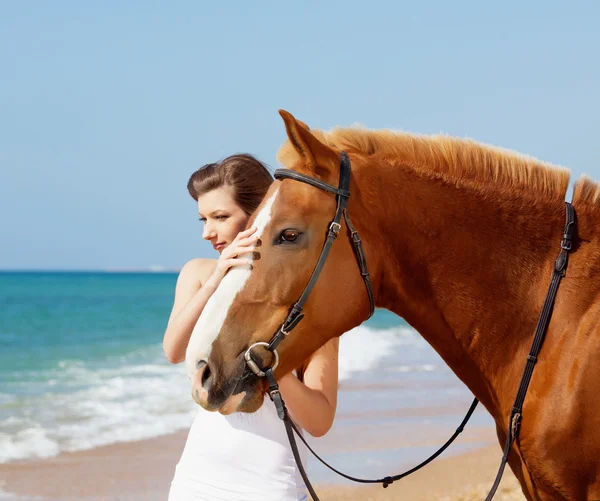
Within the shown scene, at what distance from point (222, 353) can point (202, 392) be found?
125 mm

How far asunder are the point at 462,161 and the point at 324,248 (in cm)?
64

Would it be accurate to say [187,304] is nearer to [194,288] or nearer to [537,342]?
[194,288]

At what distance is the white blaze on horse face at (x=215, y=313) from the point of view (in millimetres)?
2145

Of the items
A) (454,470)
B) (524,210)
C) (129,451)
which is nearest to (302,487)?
(524,210)

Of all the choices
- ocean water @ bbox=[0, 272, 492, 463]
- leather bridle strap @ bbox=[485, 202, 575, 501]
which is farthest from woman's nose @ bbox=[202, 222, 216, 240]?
ocean water @ bbox=[0, 272, 492, 463]

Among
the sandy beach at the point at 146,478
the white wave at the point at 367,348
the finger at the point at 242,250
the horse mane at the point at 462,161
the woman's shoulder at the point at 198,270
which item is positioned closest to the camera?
the finger at the point at 242,250

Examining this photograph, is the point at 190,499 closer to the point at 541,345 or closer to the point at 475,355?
the point at 475,355

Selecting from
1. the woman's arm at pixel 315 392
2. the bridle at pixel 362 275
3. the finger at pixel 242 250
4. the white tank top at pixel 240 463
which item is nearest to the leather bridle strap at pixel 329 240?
the bridle at pixel 362 275

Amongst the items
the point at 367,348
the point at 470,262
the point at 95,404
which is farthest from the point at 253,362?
the point at 367,348

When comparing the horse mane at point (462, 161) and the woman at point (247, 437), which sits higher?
the horse mane at point (462, 161)

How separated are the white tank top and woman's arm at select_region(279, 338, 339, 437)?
116 millimetres

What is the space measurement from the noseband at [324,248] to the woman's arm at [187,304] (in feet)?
1.20

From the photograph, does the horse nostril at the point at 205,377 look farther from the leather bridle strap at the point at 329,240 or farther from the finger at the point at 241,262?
the finger at the point at 241,262

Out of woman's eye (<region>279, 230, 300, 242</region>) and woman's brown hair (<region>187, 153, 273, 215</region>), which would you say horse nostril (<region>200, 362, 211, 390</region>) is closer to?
woman's eye (<region>279, 230, 300, 242</region>)
